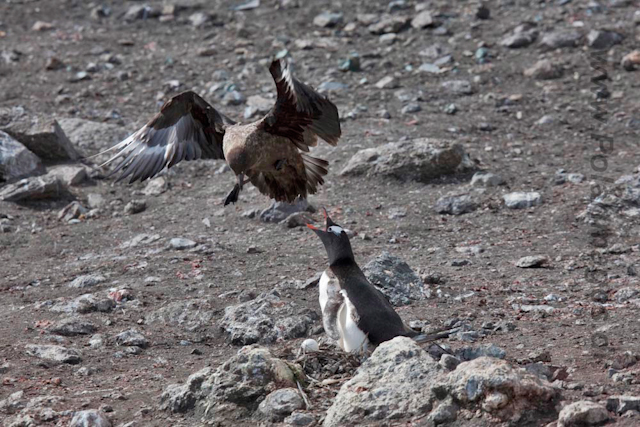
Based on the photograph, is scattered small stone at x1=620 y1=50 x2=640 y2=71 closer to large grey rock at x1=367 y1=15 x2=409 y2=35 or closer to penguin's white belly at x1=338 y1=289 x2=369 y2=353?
large grey rock at x1=367 y1=15 x2=409 y2=35

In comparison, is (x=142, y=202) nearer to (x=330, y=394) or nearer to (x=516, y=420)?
(x=330, y=394)

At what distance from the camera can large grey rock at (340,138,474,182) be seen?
841 centimetres

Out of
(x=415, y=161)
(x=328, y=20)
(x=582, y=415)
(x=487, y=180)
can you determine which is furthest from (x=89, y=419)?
(x=328, y=20)

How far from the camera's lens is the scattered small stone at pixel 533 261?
6688 millimetres

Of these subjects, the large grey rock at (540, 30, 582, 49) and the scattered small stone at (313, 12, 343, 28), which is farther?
the scattered small stone at (313, 12, 343, 28)

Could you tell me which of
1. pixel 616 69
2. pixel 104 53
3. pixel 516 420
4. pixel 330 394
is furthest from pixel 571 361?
pixel 104 53

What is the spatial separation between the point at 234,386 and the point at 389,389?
2.74 ft

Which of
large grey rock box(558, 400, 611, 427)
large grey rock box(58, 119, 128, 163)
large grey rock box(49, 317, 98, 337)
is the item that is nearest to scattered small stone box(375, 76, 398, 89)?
large grey rock box(58, 119, 128, 163)

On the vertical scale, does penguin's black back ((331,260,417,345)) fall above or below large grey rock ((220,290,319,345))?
above

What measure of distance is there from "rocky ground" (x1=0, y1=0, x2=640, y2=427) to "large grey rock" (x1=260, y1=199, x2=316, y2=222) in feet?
0.09

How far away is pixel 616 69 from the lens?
407 inches

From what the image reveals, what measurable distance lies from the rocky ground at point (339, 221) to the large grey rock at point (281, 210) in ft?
0.09

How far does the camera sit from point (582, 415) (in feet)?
12.7

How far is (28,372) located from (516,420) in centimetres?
289
